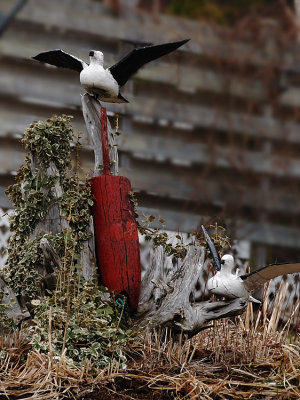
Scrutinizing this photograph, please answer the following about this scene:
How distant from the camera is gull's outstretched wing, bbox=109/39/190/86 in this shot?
2.92m

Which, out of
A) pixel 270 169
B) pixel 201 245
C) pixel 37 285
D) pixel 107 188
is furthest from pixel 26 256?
pixel 270 169

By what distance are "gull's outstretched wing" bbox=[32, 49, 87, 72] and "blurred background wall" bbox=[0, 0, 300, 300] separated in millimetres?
188

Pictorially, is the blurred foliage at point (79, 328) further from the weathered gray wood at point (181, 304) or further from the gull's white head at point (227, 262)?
the gull's white head at point (227, 262)

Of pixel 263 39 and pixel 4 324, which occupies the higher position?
pixel 263 39

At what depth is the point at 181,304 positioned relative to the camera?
284 cm

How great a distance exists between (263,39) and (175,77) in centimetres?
48

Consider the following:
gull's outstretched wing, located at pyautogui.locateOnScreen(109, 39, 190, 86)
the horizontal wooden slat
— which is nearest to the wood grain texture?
gull's outstretched wing, located at pyautogui.locateOnScreen(109, 39, 190, 86)

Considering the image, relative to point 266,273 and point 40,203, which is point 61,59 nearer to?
point 40,203

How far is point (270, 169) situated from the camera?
10.4ft

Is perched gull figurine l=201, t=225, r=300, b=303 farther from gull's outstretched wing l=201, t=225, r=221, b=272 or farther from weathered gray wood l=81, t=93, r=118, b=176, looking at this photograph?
weathered gray wood l=81, t=93, r=118, b=176

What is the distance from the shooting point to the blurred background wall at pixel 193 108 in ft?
10.7

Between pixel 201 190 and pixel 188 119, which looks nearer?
pixel 201 190

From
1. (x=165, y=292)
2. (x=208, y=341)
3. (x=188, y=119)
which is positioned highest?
(x=188, y=119)

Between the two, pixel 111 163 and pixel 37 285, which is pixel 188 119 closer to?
pixel 111 163
